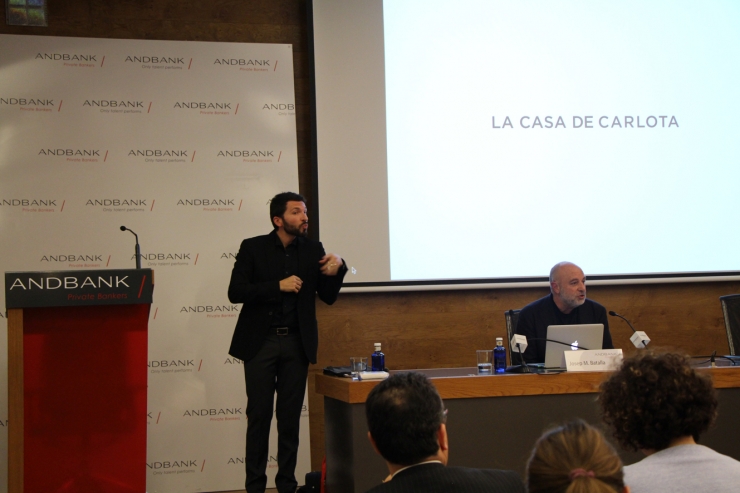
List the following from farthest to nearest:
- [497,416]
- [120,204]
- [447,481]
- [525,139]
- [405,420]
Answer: [525,139] < [120,204] < [497,416] < [405,420] < [447,481]

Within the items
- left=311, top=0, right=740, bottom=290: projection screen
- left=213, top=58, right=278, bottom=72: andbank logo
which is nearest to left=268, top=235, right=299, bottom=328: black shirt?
left=311, top=0, right=740, bottom=290: projection screen

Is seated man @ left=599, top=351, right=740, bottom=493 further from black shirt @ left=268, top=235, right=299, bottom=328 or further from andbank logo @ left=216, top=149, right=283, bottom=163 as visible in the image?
andbank logo @ left=216, top=149, right=283, bottom=163

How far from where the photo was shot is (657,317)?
5.01 metres

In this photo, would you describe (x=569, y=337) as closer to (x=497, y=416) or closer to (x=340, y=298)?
(x=497, y=416)

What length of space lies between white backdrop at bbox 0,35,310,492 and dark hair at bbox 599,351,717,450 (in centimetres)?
331

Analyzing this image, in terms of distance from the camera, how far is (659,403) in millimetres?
1462

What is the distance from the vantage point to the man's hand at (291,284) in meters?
3.50

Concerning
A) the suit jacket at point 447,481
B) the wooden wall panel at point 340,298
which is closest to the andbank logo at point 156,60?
the wooden wall panel at point 340,298

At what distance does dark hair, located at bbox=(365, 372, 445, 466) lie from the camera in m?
1.51

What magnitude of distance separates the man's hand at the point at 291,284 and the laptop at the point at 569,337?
1198 mm

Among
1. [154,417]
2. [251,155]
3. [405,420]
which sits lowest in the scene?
[154,417]

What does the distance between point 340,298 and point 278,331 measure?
48.3 inches

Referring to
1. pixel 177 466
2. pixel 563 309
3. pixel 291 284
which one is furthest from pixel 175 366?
pixel 563 309

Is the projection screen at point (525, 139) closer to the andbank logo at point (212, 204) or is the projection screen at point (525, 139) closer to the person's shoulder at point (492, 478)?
the andbank logo at point (212, 204)
